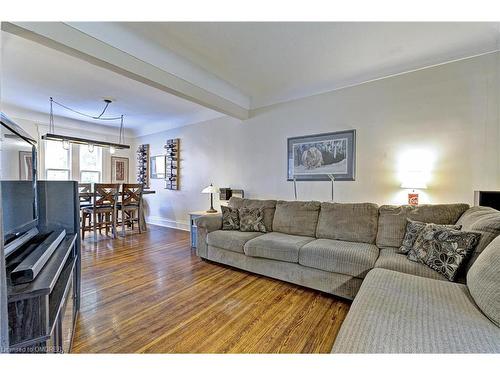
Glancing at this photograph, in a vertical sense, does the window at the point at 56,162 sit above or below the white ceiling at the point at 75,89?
below

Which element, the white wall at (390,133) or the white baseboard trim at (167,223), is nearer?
the white wall at (390,133)

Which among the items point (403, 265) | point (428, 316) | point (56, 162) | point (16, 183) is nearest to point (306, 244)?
point (403, 265)

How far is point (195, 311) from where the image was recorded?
189 centimetres

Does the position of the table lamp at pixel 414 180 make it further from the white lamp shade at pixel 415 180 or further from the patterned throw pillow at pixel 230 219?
the patterned throw pillow at pixel 230 219

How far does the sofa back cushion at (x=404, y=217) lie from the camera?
213 centimetres

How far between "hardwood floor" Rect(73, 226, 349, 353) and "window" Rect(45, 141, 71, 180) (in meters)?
3.32

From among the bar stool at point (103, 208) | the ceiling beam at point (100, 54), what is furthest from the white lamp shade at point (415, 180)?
the bar stool at point (103, 208)

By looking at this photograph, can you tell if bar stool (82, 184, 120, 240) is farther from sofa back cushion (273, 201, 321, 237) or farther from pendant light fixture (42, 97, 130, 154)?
sofa back cushion (273, 201, 321, 237)

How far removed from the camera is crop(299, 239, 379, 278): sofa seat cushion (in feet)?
6.49
